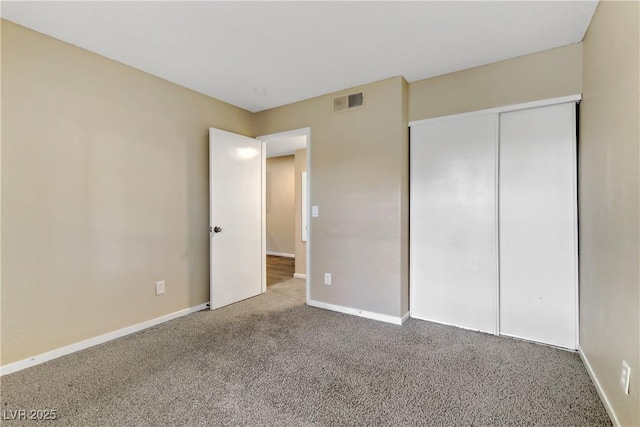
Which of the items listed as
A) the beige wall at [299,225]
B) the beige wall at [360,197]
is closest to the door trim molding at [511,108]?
the beige wall at [360,197]

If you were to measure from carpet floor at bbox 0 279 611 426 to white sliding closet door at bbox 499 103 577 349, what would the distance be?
24 cm

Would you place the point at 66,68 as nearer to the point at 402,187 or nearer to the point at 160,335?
the point at 160,335

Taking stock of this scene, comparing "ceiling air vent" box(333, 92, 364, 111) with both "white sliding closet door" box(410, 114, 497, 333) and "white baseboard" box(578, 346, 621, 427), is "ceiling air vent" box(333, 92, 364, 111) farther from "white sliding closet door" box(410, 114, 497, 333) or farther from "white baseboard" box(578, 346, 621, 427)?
"white baseboard" box(578, 346, 621, 427)

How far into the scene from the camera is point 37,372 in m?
1.99

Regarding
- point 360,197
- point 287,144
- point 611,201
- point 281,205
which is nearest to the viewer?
point 611,201

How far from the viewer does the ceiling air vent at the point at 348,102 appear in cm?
304

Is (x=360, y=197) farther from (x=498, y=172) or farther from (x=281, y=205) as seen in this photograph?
(x=281, y=205)

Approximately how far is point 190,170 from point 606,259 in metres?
3.52

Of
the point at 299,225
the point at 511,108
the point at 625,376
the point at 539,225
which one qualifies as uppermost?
the point at 511,108

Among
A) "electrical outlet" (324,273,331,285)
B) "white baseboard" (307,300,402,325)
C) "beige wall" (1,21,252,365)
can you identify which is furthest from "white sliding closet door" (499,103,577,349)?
"beige wall" (1,21,252,365)

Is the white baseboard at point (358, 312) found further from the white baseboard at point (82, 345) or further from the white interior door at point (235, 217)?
the white baseboard at point (82, 345)

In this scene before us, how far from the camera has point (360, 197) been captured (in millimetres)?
3053

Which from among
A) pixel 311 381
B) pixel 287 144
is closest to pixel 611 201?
pixel 311 381

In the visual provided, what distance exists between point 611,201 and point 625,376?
889 mm
